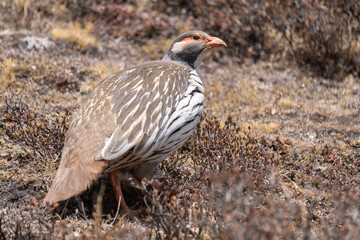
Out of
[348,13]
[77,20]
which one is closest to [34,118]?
[77,20]

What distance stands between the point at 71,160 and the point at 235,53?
5913mm

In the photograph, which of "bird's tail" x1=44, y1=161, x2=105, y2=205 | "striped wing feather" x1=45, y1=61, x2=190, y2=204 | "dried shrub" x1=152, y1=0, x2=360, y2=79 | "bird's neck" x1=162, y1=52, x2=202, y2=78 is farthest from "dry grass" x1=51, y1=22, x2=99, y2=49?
"bird's tail" x1=44, y1=161, x2=105, y2=205

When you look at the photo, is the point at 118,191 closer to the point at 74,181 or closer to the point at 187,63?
the point at 74,181

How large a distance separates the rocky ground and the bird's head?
832 millimetres

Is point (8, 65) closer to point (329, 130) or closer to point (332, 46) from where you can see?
point (329, 130)

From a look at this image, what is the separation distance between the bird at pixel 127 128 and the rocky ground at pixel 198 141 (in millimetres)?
262

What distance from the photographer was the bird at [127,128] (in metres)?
3.73

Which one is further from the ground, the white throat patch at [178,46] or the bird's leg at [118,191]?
the white throat patch at [178,46]

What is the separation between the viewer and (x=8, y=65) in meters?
6.86

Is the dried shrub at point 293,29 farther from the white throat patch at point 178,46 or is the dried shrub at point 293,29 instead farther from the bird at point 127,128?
the bird at point 127,128

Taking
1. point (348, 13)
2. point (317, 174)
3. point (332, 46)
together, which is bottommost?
point (317, 174)

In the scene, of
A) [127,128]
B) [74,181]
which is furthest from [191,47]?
[74,181]

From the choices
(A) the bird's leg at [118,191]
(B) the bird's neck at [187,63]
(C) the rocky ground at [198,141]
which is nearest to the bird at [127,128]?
(A) the bird's leg at [118,191]

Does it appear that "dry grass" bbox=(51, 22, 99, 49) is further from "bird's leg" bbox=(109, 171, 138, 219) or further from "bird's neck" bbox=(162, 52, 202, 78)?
"bird's leg" bbox=(109, 171, 138, 219)
